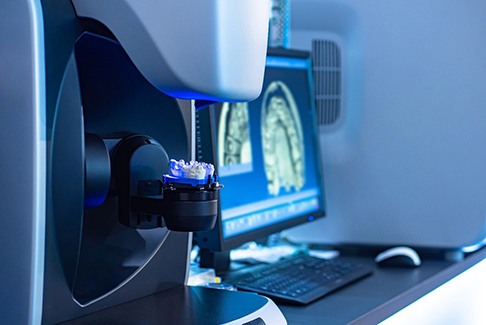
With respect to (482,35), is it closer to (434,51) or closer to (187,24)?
(434,51)

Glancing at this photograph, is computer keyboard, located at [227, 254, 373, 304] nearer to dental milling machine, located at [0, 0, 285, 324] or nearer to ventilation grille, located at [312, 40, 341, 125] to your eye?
dental milling machine, located at [0, 0, 285, 324]

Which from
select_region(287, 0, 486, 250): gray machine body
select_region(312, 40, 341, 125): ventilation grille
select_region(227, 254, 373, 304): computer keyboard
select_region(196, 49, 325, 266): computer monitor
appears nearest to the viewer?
select_region(227, 254, 373, 304): computer keyboard

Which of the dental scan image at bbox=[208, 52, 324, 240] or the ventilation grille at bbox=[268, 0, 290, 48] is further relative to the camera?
the ventilation grille at bbox=[268, 0, 290, 48]

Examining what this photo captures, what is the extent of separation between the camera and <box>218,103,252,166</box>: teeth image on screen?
136 centimetres

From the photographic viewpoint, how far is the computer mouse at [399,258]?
1.59m

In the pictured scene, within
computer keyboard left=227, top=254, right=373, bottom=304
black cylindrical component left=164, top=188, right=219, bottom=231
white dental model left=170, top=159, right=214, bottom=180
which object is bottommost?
computer keyboard left=227, top=254, right=373, bottom=304

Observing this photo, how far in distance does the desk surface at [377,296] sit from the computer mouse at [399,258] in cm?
2

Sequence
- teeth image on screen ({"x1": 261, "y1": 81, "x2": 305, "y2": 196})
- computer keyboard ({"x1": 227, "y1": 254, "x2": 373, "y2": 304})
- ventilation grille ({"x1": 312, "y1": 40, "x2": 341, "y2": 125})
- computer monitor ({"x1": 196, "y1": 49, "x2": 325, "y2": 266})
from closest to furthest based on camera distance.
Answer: computer keyboard ({"x1": 227, "y1": 254, "x2": 373, "y2": 304})
computer monitor ({"x1": 196, "y1": 49, "x2": 325, "y2": 266})
teeth image on screen ({"x1": 261, "y1": 81, "x2": 305, "y2": 196})
ventilation grille ({"x1": 312, "y1": 40, "x2": 341, "y2": 125})

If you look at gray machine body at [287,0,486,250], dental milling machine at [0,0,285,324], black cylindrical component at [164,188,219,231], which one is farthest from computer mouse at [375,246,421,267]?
black cylindrical component at [164,188,219,231]

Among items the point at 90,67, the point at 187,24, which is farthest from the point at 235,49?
the point at 90,67

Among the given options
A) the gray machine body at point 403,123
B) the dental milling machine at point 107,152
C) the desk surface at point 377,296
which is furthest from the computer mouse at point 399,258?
the dental milling machine at point 107,152

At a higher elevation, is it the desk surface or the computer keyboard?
the computer keyboard

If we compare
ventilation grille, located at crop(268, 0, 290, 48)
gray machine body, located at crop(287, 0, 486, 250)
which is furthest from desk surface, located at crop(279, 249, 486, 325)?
ventilation grille, located at crop(268, 0, 290, 48)

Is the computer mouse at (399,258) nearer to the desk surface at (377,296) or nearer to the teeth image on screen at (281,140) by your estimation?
the desk surface at (377,296)
